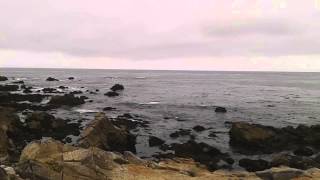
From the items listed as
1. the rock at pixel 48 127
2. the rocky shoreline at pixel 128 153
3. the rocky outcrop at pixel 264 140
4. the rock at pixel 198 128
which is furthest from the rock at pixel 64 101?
the rocky outcrop at pixel 264 140

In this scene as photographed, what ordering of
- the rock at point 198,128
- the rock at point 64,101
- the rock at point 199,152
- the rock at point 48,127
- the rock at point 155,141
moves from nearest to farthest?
1. the rock at point 199,152
2. the rock at point 155,141
3. the rock at point 48,127
4. the rock at point 198,128
5. the rock at point 64,101

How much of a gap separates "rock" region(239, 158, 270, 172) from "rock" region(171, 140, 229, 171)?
2021 mm

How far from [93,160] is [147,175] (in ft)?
7.91

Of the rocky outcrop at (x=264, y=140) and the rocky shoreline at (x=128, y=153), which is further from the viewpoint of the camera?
the rocky outcrop at (x=264, y=140)

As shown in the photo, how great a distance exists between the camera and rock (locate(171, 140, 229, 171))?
3286cm

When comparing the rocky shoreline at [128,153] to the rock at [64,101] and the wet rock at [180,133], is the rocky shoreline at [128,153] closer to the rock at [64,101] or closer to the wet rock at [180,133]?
the wet rock at [180,133]

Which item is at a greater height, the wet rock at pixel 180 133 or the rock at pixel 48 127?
the rock at pixel 48 127

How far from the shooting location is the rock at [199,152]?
32.9 m

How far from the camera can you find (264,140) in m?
38.6

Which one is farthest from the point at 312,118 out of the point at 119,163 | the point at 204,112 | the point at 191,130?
the point at 119,163

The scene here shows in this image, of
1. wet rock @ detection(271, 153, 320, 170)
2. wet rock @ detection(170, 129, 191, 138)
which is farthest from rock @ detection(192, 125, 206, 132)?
wet rock @ detection(271, 153, 320, 170)

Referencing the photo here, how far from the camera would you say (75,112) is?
5753cm

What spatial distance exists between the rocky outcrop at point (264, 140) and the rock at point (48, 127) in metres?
15.9

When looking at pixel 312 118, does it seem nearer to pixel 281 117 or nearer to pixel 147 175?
pixel 281 117
